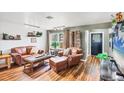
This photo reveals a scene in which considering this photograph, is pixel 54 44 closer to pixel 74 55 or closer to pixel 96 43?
pixel 74 55

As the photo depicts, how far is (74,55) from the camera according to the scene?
1.63 m

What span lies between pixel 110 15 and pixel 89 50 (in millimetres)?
549

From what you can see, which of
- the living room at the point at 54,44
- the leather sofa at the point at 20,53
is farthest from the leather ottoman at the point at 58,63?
the leather sofa at the point at 20,53

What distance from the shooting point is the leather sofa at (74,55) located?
1606 millimetres

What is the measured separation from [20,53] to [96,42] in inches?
42.9

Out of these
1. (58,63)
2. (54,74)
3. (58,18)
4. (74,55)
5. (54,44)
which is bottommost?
(54,74)

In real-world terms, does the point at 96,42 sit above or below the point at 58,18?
below

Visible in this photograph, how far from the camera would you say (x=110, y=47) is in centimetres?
151

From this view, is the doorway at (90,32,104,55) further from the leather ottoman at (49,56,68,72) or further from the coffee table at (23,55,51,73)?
the coffee table at (23,55,51,73)

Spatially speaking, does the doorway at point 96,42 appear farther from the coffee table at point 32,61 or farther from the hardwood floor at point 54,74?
the coffee table at point 32,61

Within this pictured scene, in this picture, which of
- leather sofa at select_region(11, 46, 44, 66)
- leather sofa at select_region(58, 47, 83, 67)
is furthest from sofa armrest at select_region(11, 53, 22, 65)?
leather sofa at select_region(58, 47, 83, 67)

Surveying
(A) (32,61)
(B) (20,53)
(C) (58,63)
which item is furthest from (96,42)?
(B) (20,53)

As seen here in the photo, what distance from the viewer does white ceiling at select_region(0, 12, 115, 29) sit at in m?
1.46
